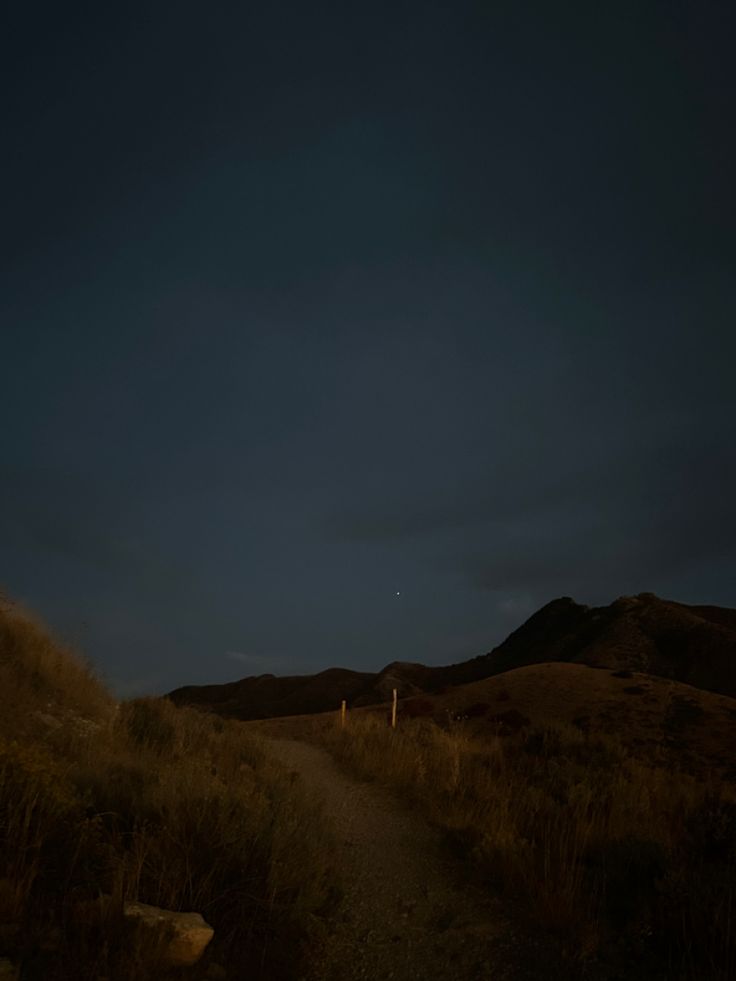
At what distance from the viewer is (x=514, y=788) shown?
10141 millimetres

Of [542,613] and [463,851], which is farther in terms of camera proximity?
[542,613]

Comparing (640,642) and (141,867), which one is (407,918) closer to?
(141,867)

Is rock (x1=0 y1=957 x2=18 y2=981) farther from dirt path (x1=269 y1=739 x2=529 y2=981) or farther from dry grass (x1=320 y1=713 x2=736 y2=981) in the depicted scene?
dry grass (x1=320 y1=713 x2=736 y2=981)

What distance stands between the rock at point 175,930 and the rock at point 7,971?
2.28 feet

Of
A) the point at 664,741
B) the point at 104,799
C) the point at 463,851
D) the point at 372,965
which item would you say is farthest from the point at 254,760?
the point at 664,741

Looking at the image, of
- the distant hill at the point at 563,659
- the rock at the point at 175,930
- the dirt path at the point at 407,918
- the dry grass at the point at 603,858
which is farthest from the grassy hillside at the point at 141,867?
the distant hill at the point at 563,659

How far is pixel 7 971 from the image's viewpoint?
11.3 feet

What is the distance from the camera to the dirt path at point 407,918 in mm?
4840

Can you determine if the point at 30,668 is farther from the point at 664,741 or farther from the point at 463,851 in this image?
the point at 664,741

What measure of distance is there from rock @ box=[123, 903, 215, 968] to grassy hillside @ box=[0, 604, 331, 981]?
3.1 inches

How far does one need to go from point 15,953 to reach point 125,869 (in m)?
0.92

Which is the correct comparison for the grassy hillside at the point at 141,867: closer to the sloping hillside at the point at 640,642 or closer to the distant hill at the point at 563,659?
the distant hill at the point at 563,659

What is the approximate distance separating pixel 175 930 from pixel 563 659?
190ft

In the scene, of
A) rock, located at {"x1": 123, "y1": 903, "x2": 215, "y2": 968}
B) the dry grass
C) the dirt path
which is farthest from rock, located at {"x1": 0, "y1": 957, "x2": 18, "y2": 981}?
the dry grass
